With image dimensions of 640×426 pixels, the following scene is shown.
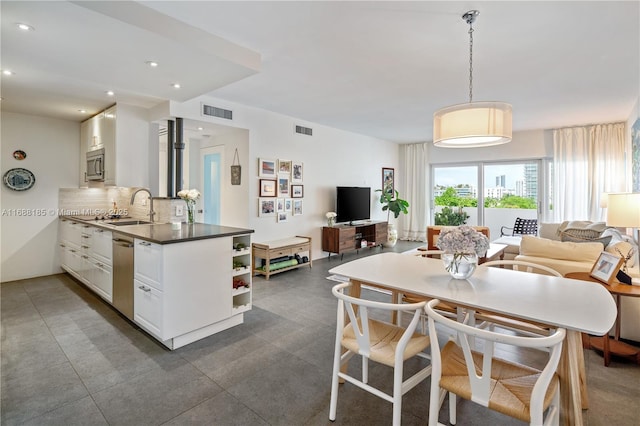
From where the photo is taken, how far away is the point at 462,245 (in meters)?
1.91

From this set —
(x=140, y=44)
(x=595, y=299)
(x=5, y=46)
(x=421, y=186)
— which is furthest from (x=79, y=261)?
(x=421, y=186)

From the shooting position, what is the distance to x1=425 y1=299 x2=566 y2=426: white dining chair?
3.93ft

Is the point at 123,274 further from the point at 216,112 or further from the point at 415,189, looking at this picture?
the point at 415,189

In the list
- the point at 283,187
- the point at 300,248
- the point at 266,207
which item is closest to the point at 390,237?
the point at 300,248

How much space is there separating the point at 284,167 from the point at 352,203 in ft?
6.16

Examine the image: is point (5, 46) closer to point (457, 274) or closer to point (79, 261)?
point (79, 261)

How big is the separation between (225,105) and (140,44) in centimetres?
220

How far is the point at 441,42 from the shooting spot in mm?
2789

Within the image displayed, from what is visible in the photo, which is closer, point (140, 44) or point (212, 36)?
point (140, 44)

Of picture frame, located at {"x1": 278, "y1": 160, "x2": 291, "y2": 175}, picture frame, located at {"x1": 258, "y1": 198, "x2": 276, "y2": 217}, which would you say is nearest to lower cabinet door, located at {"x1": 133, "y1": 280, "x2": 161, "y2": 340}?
picture frame, located at {"x1": 258, "y1": 198, "x2": 276, "y2": 217}

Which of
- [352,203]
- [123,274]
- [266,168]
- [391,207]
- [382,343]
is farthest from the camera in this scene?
[391,207]

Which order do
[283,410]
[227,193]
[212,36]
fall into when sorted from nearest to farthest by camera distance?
1. [283,410]
2. [212,36]
3. [227,193]

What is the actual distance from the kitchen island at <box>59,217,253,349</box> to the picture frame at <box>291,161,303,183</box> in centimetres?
250

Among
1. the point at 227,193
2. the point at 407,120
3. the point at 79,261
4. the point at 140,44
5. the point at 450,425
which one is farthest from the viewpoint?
the point at 407,120
